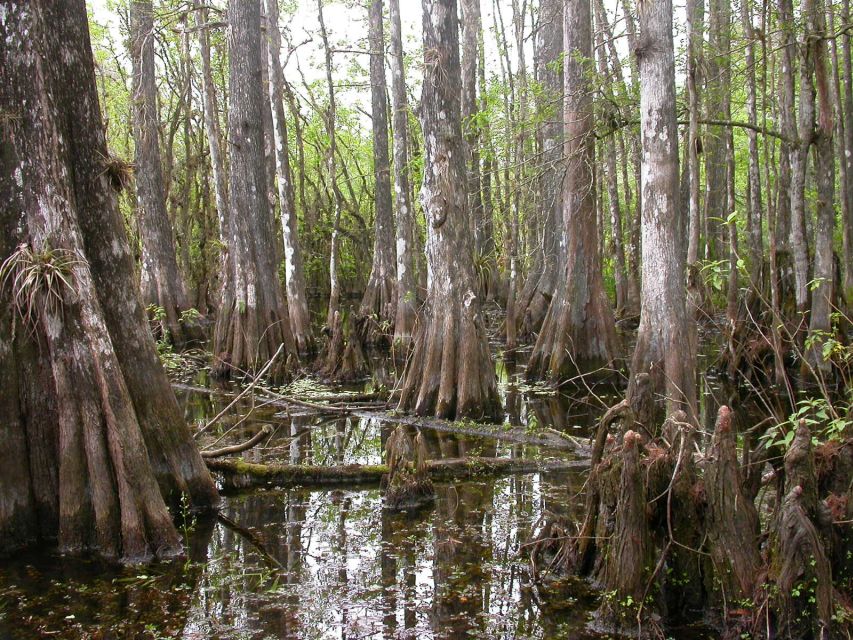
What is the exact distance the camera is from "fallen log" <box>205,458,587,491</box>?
6.53 metres

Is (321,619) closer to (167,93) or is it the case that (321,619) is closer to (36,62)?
(36,62)

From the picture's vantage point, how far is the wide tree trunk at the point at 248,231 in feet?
41.2

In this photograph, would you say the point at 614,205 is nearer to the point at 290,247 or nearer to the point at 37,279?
the point at 290,247

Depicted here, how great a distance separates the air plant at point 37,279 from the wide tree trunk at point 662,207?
471 cm

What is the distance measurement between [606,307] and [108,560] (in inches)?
315

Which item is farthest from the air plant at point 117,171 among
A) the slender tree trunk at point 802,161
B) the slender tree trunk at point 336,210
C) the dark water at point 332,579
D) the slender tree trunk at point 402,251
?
the slender tree trunk at point 402,251

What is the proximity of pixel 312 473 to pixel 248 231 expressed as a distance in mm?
7122

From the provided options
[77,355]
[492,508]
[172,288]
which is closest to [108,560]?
[77,355]

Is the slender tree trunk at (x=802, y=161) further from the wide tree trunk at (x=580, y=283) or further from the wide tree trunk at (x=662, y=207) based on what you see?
the wide tree trunk at (x=662, y=207)

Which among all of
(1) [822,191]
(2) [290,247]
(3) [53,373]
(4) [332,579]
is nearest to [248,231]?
(2) [290,247]

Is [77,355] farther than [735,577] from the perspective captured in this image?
Yes

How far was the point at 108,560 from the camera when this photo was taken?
15.9 ft

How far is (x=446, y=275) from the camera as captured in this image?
8594mm

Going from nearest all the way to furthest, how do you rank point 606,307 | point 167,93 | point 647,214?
point 647,214 < point 606,307 < point 167,93
